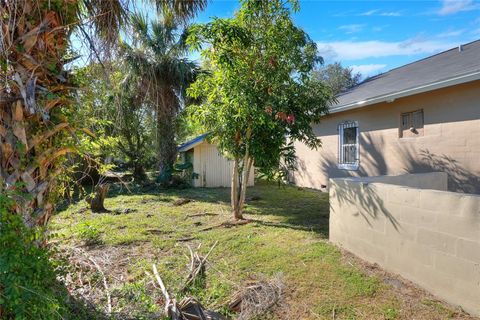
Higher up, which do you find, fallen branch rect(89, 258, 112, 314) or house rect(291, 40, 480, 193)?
house rect(291, 40, 480, 193)

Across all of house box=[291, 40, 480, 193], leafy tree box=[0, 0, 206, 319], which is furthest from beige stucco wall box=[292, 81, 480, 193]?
leafy tree box=[0, 0, 206, 319]

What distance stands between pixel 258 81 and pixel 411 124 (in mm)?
4575

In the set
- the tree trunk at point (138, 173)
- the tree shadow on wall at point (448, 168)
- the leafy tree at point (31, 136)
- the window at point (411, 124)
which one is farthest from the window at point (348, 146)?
the tree trunk at point (138, 173)

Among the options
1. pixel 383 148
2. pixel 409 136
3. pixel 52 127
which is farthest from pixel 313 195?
pixel 52 127

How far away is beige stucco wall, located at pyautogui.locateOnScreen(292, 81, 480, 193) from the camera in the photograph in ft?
22.8

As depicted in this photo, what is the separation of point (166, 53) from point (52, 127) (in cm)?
1063

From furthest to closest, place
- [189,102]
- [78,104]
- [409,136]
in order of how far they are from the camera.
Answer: [189,102] → [409,136] → [78,104]

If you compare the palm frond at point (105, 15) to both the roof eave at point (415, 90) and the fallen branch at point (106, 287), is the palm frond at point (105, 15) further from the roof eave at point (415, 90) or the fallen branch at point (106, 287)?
the roof eave at point (415, 90)

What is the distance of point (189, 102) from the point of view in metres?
13.6

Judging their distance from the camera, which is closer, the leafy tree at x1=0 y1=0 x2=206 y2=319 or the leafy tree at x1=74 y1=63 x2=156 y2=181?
the leafy tree at x1=0 y1=0 x2=206 y2=319

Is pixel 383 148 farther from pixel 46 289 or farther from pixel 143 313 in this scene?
pixel 46 289

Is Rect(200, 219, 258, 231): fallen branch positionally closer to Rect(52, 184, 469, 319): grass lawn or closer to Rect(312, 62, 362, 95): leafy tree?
Rect(52, 184, 469, 319): grass lawn

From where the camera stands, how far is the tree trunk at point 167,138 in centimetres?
1349

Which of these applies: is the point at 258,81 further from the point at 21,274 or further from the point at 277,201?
the point at 21,274
